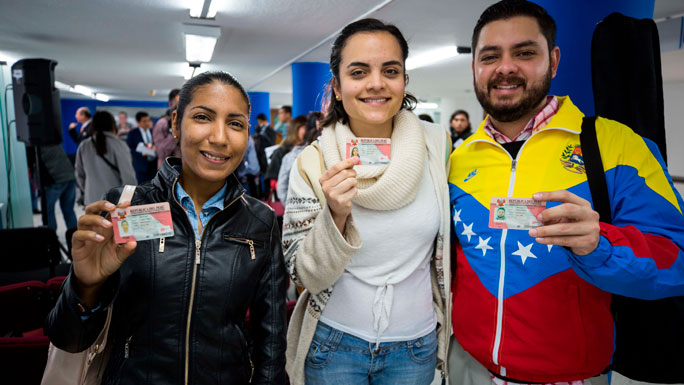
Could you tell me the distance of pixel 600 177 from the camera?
129 centimetres

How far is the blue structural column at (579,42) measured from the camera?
90.1 inches

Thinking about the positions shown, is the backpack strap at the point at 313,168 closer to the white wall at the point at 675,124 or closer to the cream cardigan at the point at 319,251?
the cream cardigan at the point at 319,251

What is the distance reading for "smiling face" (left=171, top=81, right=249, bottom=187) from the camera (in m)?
1.26

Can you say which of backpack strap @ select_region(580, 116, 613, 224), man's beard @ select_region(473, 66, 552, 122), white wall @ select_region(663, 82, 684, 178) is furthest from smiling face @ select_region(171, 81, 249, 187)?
white wall @ select_region(663, 82, 684, 178)

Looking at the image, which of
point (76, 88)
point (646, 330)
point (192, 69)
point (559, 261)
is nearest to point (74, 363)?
point (559, 261)

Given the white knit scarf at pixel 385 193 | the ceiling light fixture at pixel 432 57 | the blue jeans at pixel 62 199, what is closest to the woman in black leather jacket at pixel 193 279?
the white knit scarf at pixel 385 193

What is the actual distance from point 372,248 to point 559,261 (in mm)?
622

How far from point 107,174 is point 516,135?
527cm

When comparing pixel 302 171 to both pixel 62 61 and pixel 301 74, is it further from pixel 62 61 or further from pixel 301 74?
pixel 62 61

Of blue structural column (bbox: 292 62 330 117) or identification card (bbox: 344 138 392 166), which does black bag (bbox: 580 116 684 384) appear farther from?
blue structural column (bbox: 292 62 330 117)

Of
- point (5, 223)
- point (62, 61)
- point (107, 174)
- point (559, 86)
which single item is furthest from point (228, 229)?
point (62, 61)

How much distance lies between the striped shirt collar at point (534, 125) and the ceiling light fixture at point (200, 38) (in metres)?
6.03

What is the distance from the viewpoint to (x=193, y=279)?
122cm

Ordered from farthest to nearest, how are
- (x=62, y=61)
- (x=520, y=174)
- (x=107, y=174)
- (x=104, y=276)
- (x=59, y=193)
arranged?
(x=62, y=61), (x=59, y=193), (x=107, y=174), (x=520, y=174), (x=104, y=276)
